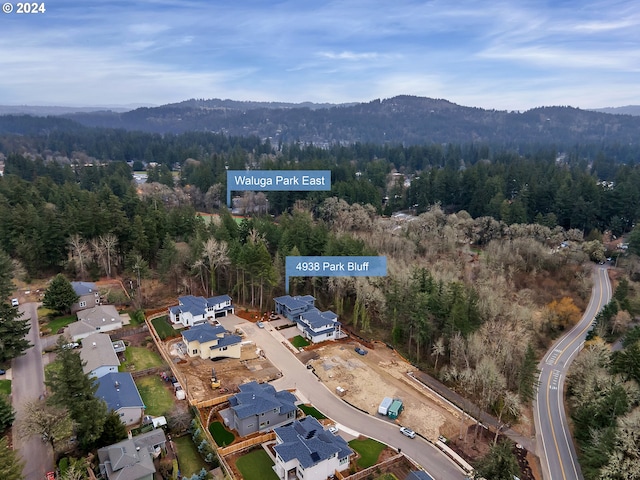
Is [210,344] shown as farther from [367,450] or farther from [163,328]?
A: [367,450]

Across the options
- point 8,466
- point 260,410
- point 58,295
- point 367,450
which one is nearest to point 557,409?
point 367,450

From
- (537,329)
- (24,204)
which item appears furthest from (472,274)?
(24,204)

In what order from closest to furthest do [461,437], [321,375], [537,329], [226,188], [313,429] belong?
[313,429] → [461,437] → [321,375] → [537,329] → [226,188]

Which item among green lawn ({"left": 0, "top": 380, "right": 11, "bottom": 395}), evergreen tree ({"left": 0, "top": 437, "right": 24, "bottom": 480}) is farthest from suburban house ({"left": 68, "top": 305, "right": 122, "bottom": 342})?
evergreen tree ({"left": 0, "top": 437, "right": 24, "bottom": 480})

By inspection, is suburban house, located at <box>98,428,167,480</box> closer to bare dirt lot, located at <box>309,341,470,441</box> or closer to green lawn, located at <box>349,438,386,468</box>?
green lawn, located at <box>349,438,386,468</box>

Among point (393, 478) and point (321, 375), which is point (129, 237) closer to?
point (321, 375)

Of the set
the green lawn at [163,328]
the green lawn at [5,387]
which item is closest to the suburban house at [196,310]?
the green lawn at [163,328]

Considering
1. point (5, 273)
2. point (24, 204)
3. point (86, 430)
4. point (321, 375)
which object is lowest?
point (321, 375)
